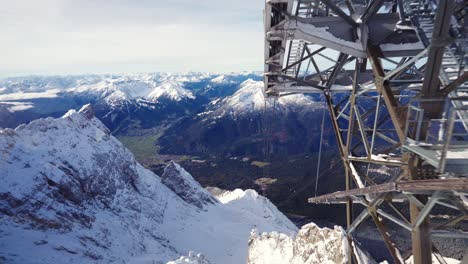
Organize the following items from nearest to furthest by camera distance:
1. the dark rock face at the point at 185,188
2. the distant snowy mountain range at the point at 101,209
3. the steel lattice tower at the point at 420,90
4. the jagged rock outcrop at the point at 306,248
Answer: the steel lattice tower at the point at 420,90, the jagged rock outcrop at the point at 306,248, the distant snowy mountain range at the point at 101,209, the dark rock face at the point at 185,188

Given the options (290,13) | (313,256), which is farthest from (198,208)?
(290,13)

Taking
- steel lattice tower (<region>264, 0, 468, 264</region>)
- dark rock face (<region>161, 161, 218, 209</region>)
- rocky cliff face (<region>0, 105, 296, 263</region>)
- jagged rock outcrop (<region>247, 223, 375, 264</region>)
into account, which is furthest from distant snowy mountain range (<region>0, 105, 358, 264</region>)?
steel lattice tower (<region>264, 0, 468, 264</region>)

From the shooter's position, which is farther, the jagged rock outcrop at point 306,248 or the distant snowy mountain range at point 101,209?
the distant snowy mountain range at point 101,209

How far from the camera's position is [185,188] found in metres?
99.0

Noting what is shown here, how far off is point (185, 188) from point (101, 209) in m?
30.6

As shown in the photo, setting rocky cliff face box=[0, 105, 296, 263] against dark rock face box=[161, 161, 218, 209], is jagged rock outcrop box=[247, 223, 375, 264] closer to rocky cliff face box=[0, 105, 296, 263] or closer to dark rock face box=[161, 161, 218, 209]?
rocky cliff face box=[0, 105, 296, 263]

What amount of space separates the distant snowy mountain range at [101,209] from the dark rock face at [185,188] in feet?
0.93

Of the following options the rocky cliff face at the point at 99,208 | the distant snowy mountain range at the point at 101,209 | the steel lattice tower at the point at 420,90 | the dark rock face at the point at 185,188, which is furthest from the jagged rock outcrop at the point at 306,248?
the dark rock face at the point at 185,188

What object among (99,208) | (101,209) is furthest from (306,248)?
Answer: (99,208)

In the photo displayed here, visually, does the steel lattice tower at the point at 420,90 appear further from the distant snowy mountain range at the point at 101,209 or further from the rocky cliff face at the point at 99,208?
the rocky cliff face at the point at 99,208

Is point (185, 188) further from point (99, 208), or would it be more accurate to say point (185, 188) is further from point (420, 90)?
point (420, 90)

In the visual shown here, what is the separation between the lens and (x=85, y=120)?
94750 mm

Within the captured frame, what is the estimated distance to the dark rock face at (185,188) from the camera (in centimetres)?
9531

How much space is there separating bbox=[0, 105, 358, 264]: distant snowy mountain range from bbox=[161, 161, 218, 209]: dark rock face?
0.28 m
